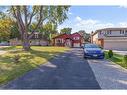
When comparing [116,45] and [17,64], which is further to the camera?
[116,45]

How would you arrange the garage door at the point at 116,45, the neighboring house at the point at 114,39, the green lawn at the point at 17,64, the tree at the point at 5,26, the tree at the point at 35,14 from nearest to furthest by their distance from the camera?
1. the green lawn at the point at 17,64
2. the tree at the point at 35,14
3. the tree at the point at 5,26
4. the garage door at the point at 116,45
5. the neighboring house at the point at 114,39

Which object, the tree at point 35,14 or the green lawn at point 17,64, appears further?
the tree at point 35,14

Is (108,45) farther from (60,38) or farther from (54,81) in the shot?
(54,81)

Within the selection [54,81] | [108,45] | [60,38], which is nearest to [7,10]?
[108,45]

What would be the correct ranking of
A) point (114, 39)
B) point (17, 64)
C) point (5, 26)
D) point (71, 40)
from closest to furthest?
point (17, 64)
point (114, 39)
point (5, 26)
point (71, 40)

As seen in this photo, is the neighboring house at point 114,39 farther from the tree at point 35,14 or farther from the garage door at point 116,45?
the tree at point 35,14

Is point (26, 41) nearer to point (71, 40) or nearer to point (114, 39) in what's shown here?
point (114, 39)

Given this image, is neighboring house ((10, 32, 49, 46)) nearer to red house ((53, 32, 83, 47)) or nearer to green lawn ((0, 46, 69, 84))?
red house ((53, 32, 83, 47))

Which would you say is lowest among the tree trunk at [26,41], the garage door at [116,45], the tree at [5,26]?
the garage door at [116,45]

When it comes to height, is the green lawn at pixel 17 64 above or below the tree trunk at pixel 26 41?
below

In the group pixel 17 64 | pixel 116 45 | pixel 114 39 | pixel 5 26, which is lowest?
pixel 116 45

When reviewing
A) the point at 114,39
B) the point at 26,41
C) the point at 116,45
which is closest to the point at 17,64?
the point at 26,41

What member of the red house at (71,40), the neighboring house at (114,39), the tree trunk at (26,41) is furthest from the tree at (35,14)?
the red house at (71,40)
